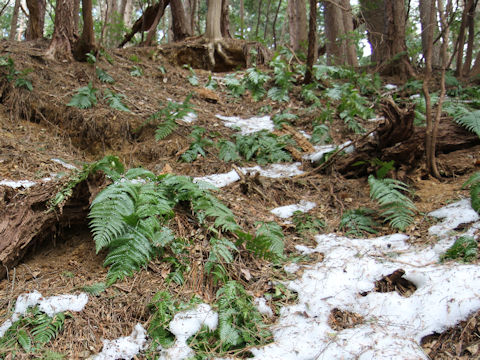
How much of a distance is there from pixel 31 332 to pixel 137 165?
10.2 feet

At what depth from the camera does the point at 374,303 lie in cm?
260

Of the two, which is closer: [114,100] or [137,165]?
[137,165]

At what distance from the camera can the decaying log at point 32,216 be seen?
2.68 meters

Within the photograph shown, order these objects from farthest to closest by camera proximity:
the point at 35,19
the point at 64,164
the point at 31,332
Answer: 1. the point at 35,19
2. the point at 64,164
3. the point at 31,332

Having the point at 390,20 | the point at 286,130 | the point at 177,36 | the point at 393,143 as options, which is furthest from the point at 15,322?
the point at 177,36

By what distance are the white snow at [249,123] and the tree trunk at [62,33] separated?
3.32m

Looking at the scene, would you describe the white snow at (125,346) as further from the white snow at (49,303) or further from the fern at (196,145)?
the fern at (196,145)

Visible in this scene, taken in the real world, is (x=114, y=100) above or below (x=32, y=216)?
above

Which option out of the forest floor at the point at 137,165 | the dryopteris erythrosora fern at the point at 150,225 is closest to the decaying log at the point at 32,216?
the forest floor at the point at 137,165

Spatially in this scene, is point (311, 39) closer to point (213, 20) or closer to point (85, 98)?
point (213, 20)

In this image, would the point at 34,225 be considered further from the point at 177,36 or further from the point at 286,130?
the point at 177,36

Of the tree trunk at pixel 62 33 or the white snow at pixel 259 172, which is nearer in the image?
the white snow at pixel 259 172

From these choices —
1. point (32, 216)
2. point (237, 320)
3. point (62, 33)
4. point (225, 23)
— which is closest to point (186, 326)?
point (237, 320)

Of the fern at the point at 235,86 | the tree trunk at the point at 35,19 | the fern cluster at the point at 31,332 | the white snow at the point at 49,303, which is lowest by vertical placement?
the fern cluster at the point at 31,332
